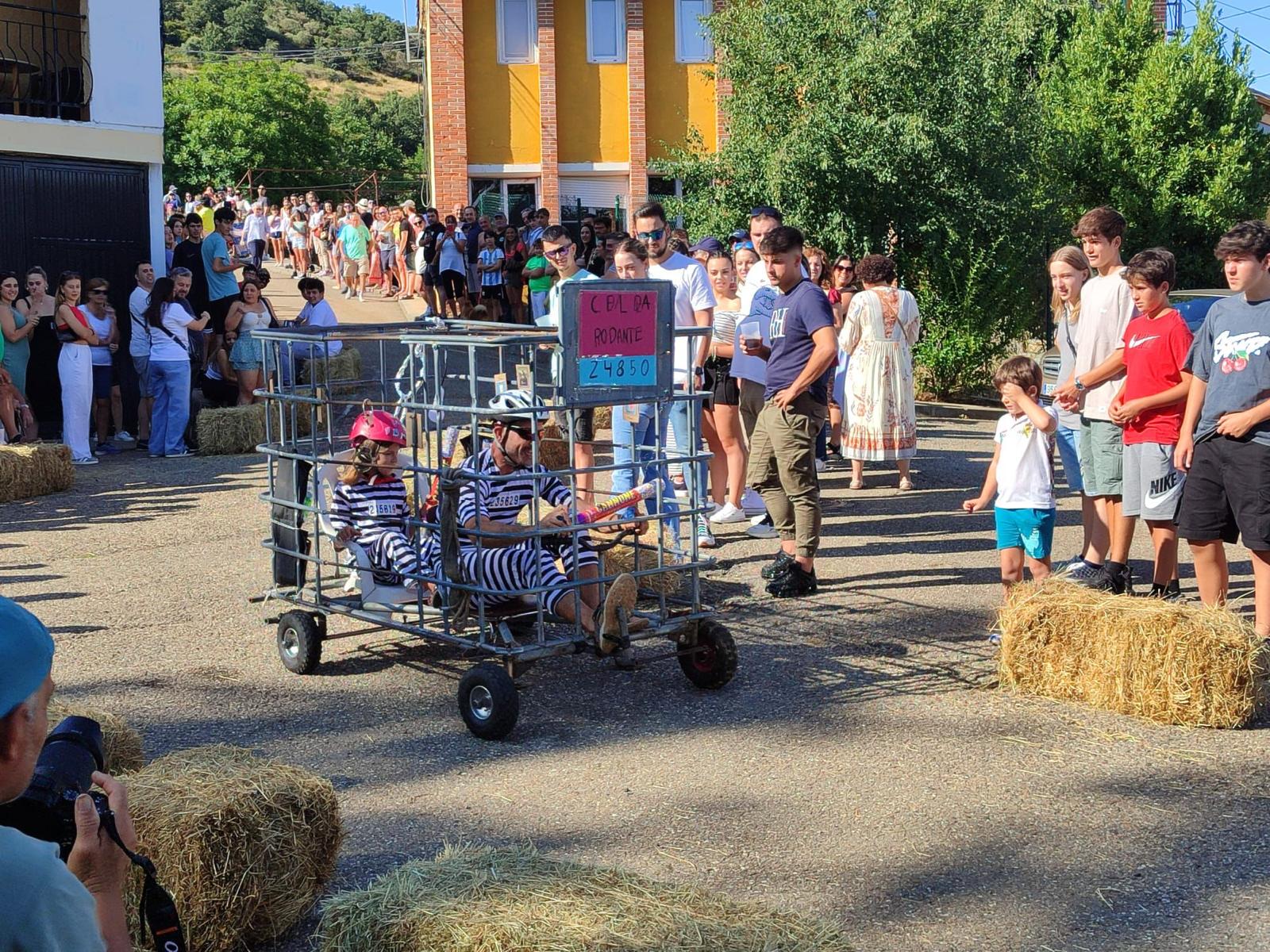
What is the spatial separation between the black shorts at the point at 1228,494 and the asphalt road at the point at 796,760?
0.98 meters

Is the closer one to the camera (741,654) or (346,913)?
(346,913)

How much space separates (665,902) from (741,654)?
13.0 feet

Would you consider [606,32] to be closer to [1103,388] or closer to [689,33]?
[689,33]

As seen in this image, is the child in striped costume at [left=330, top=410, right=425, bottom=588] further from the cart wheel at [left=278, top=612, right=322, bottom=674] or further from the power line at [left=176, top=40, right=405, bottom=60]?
the power line at [left=176, top=40, right=405, bottom=60]

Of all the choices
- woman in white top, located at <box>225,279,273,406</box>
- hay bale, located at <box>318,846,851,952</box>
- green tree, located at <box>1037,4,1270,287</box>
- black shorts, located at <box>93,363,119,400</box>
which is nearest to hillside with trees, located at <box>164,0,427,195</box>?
green tree, located at <box>1037,4,1270,287</box>

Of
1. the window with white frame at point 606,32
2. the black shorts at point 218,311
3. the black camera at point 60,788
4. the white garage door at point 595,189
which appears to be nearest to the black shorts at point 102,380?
the black shorts at point 218,311

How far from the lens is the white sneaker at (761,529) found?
9.92 metres

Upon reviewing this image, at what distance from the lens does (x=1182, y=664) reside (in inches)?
239

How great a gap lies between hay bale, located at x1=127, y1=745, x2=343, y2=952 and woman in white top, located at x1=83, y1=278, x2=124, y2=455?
11282mm

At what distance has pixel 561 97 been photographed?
32.2 m

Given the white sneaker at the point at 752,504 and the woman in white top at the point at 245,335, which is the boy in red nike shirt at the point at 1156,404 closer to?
the white sneaker at the point at 752,504

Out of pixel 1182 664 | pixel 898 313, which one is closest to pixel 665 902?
pixel 1182 664

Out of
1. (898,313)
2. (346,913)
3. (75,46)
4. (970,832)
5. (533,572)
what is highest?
(75,46)

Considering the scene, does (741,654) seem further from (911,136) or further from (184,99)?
(184,99)
